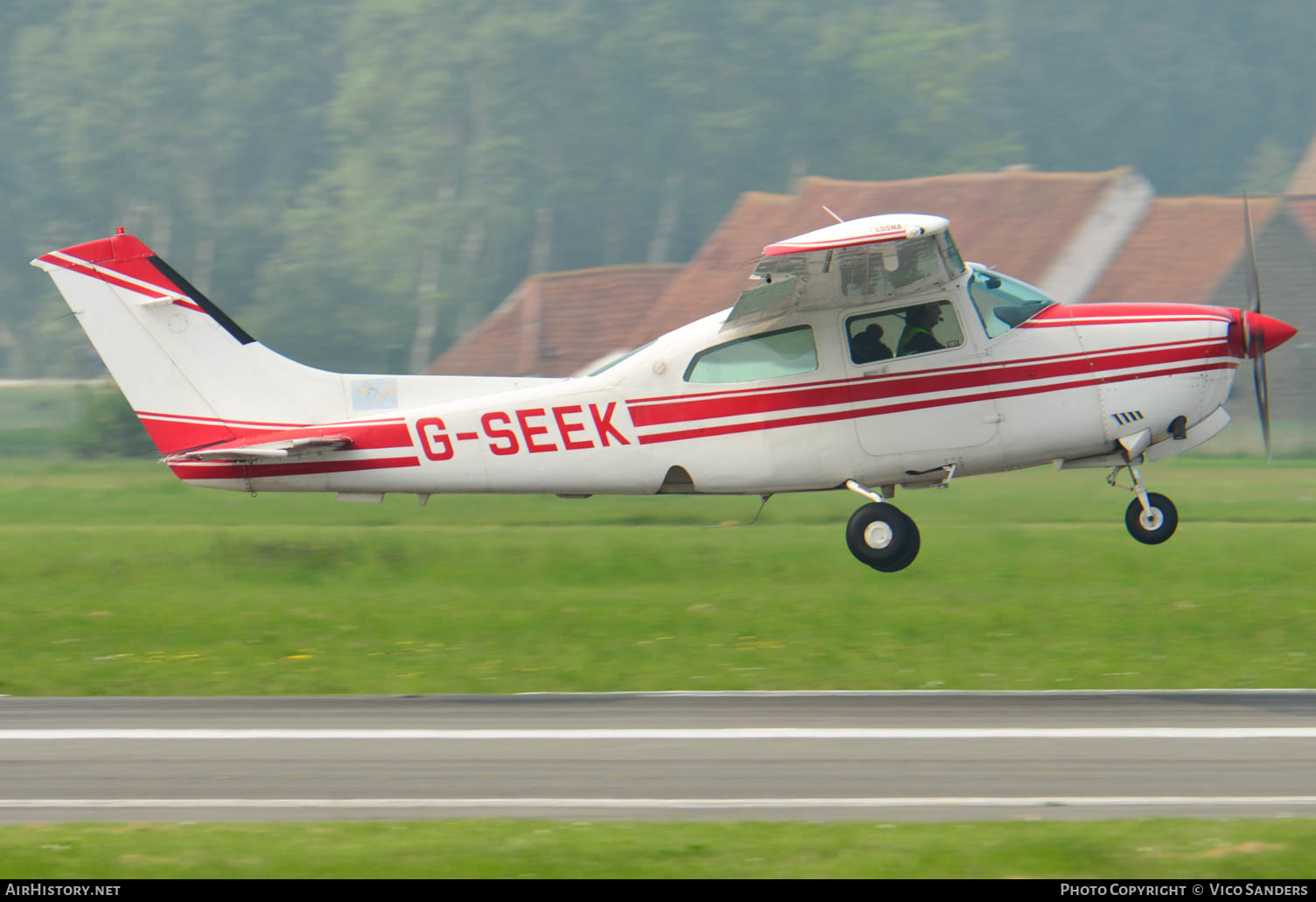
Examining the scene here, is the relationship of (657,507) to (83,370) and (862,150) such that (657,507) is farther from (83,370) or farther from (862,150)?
(862,150)

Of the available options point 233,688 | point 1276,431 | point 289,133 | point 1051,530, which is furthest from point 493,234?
point 233,688

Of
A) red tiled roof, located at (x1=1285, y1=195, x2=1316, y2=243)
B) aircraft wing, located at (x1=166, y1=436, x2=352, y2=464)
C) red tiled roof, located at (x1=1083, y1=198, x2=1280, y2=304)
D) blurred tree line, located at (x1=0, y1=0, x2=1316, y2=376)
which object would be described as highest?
blurred tree line, located at (x1=0, y1=0, x2=1316, y2=376)

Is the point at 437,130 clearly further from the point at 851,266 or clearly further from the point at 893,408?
the point at 851,266

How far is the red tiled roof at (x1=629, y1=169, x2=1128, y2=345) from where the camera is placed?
4466 cm

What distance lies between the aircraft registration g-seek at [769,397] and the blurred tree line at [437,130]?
4730 centimetres

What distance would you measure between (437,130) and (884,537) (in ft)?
186

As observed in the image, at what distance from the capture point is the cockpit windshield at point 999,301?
14508mm

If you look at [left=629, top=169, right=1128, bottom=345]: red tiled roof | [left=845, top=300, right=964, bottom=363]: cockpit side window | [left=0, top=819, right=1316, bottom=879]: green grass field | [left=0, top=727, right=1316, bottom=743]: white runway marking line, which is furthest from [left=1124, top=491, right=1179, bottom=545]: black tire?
[left=629, top=169, right=1128, bottom=345]: red tiled roof

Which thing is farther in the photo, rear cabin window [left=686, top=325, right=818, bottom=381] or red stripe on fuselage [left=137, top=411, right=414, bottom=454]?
red stripe on fuselage [left=137, top=411, right=414, bottom=454]

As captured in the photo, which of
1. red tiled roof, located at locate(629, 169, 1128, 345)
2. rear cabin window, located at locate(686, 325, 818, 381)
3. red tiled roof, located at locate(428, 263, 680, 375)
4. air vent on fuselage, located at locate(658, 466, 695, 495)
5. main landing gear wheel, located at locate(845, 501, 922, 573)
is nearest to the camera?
rear cabin window, located at locate(686, 325, 818, 381)

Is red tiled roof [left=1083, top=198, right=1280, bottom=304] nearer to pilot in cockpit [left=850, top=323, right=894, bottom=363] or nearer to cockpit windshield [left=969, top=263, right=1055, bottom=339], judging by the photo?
cockpit windshield [left=969, top=263, right=1055, bottom=339]

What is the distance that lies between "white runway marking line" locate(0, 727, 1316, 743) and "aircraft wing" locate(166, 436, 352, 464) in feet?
12.0

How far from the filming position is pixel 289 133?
73812 millimetres

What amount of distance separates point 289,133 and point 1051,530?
195 feet
